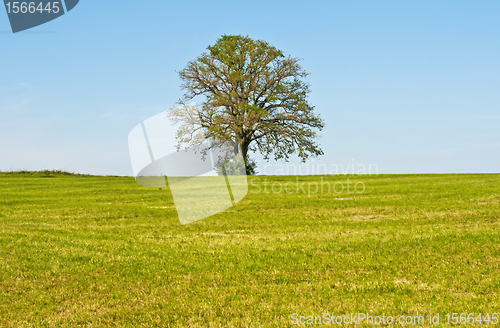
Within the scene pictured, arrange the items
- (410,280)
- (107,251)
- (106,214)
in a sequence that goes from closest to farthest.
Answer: (410,280)
(107,251)
(106,214)

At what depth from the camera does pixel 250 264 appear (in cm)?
1229

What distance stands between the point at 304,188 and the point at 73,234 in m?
17.4

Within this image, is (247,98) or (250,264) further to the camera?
(247,98)

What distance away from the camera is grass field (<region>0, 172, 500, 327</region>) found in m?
9.33

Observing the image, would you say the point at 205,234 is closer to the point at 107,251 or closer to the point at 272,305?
the point at 107,251

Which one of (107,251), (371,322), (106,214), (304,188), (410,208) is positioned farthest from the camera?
(304,188)

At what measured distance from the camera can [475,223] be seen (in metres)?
17.1

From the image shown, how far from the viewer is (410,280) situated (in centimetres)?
1065

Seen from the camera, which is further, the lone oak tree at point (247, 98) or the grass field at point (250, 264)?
the lone oak tree at point (247, 98)

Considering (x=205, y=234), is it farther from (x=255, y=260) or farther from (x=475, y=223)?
(x=475, y=223)

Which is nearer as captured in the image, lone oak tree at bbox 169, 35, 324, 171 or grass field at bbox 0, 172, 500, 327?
grass field at bbox 0, 172, 500, 327

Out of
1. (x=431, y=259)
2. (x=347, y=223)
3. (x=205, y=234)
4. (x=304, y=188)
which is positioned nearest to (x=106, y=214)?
(x=205, y=234)

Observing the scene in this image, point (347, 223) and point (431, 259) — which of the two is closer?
point (431, 259)

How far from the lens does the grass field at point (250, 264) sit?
9.33m
